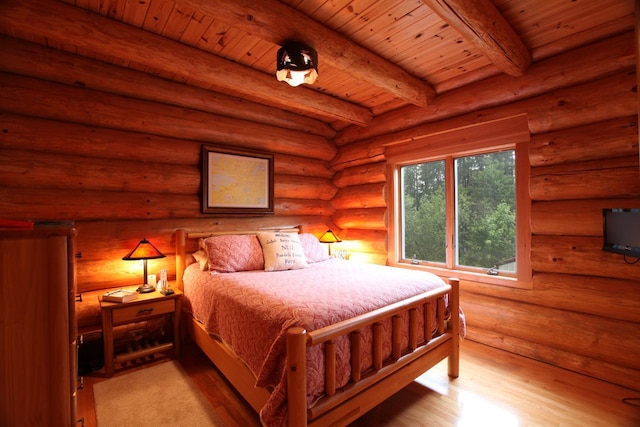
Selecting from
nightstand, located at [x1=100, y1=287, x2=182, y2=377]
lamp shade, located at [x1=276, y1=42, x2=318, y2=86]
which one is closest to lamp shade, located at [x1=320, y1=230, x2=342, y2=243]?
nightstand, located at [x1=100, y1=287, x2=182, y2=377]

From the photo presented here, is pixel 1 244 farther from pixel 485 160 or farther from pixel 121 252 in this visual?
pixel 485 160

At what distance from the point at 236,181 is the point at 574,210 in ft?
10.7

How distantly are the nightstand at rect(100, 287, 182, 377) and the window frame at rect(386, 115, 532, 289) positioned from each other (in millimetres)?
2556

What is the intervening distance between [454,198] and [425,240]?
2.05 ft

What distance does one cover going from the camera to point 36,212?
8.07ft

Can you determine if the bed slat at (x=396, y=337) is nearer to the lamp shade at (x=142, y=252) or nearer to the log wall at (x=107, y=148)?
the lamp shade at (x=142, y=252)

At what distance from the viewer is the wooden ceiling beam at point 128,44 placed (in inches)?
74.6

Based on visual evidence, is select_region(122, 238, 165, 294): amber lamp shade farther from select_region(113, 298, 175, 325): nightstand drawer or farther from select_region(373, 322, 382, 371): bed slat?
select_region(373, 322, 382, 371): bed slat

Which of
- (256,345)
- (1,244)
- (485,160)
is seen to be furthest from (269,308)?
(485,160)

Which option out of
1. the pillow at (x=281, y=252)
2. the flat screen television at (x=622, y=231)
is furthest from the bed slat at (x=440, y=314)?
the pillow at (x=281, y=252)

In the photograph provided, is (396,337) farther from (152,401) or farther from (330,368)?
(152,401)

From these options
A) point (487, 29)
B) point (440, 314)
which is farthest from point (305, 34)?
point (440, 314)

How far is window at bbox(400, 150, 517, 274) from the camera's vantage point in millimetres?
2910

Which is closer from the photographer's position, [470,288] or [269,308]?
[269,308]
